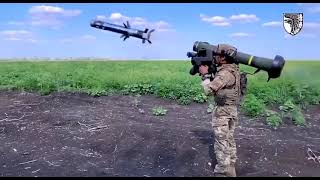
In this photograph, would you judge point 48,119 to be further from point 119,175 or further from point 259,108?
point 259,108

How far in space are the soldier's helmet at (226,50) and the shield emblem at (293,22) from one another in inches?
79.7

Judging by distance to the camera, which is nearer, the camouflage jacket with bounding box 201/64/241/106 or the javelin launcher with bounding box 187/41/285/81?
the javelin launcher with bounding box 187/41/285/81

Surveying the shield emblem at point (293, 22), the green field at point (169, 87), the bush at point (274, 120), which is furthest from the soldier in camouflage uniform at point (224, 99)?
the green field at point (169, 87)

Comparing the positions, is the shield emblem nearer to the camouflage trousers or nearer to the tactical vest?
the tactical vest

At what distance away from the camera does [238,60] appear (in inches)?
224

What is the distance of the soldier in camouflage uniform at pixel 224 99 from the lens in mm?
5711

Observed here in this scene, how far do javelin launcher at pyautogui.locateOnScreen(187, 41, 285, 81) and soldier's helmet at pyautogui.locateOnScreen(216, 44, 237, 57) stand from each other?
0.09 ft

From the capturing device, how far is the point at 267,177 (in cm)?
637

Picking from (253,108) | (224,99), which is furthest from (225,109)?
(253,108)

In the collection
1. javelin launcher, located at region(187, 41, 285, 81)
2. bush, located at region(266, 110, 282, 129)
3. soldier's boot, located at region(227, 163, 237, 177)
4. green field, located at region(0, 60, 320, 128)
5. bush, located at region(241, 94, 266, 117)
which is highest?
javelin launcher, located at region(187, 41, 285, 81)

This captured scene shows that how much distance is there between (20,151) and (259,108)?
16.3 feet

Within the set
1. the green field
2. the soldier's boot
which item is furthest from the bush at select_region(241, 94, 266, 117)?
the soldier's boot

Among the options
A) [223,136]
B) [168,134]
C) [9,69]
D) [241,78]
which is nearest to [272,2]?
[241,78]

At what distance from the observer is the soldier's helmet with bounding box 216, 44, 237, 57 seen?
224 inches
